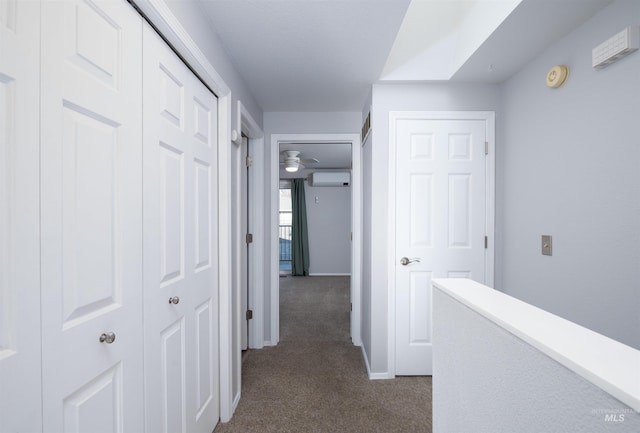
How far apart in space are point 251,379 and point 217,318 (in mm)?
882

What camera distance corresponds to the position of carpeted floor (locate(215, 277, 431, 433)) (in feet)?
6.03

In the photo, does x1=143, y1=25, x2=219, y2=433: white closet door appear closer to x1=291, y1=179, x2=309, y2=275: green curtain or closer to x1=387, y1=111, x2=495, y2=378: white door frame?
x1=387, y1=111, x2=495, y2=378: white door frame

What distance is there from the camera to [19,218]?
647mm

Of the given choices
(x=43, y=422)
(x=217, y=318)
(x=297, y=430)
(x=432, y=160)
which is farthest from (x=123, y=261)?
(x=432, y=160)

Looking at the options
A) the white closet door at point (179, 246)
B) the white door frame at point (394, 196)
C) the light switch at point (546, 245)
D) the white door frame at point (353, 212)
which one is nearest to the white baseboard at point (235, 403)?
the white closet door at point (179, 246)

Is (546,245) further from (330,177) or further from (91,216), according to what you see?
(330,177)

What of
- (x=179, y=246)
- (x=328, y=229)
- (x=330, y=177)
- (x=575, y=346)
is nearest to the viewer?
(x=575, y=346)

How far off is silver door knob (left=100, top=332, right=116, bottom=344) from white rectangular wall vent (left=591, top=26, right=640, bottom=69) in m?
2.30

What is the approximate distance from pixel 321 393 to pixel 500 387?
1730mm

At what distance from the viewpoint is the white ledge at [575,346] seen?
1.45ft

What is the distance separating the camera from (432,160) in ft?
7.79

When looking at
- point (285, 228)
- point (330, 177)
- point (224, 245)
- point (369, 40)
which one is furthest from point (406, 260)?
point (285, 228)

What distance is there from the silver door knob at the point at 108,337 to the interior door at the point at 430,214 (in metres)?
1.92

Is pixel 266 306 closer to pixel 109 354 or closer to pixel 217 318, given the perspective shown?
pixel 217 318
